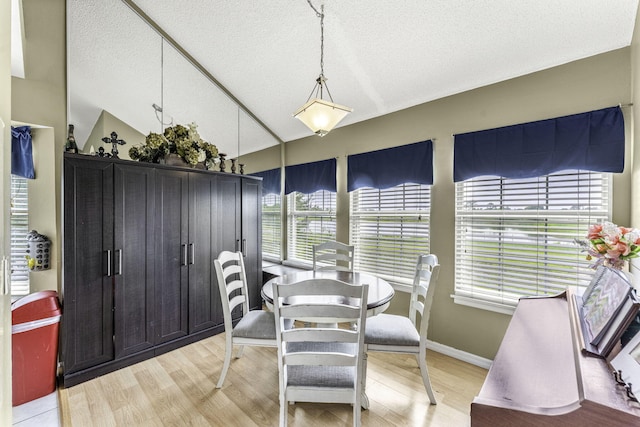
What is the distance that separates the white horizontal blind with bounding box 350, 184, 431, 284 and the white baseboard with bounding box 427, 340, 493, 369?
0.67 meters

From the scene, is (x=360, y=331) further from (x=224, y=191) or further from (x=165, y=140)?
(x=165, y=140)

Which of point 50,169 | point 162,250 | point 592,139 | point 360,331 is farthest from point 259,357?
point 592,139

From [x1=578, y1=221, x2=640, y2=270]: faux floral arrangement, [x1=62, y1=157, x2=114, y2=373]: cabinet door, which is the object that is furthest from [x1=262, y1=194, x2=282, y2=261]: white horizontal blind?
[x1=578, y1=221, x2=640, y2=270]: faux floral arrangement

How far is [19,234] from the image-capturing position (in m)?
2.48

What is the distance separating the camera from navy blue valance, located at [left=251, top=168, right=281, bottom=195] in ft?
14.3

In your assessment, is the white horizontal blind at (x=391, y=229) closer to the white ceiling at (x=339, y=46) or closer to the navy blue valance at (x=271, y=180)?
the white ceiling at (x=339, y=46)

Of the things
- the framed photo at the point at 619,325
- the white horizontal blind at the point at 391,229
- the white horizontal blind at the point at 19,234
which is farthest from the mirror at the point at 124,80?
the framed photo at the point at 619,325

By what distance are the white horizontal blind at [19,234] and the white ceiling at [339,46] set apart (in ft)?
2.67

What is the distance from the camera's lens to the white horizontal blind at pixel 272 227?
14.6 feet

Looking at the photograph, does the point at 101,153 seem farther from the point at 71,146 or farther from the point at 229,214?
the point at 229,214

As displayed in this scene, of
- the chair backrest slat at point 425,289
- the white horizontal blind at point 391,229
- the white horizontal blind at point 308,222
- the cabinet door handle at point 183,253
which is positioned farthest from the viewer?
the white horizontal blind at point 308,222

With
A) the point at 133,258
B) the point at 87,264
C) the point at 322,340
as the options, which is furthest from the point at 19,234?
the point at 322,340

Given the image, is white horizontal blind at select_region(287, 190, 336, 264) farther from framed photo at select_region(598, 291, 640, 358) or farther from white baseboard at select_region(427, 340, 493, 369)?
framed photo at select_region(598, 291, 640, 358)

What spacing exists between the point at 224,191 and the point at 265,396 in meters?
2.10
